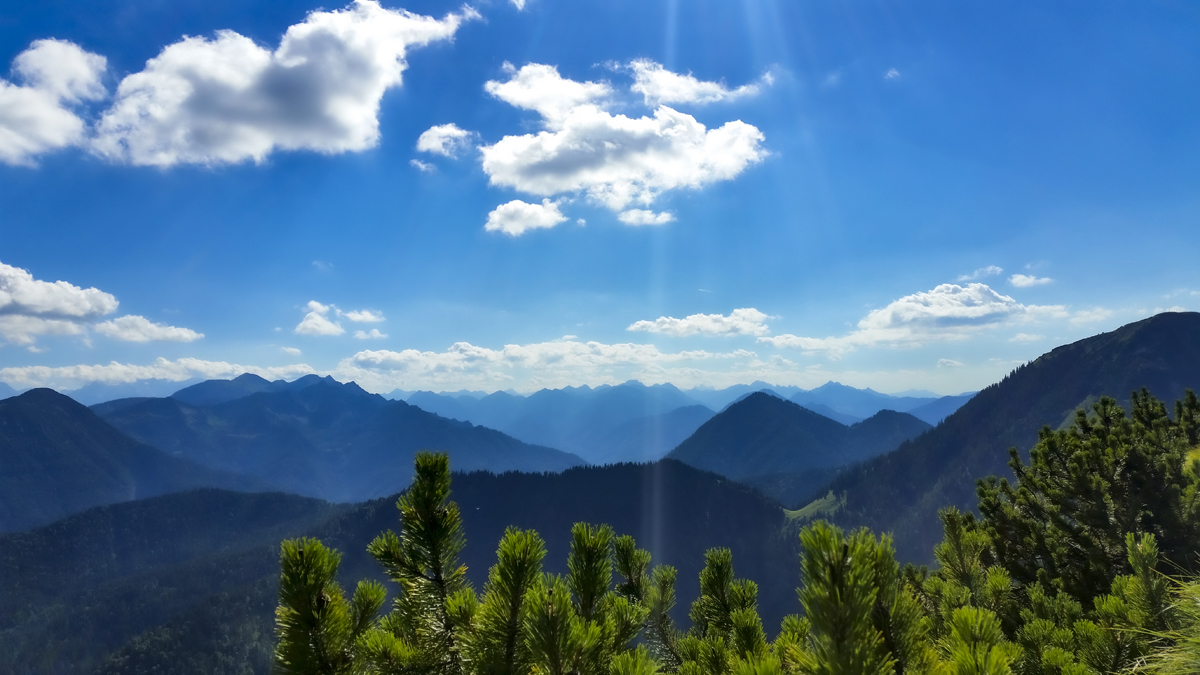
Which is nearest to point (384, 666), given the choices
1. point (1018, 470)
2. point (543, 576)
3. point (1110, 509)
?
point (543, 576)

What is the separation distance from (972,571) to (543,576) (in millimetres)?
7884

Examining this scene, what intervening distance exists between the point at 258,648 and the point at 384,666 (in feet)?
802

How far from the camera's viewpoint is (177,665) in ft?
584

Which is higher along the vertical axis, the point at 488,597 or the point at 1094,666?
the point at 488,597

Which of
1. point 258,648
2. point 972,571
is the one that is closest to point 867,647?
point 972,571

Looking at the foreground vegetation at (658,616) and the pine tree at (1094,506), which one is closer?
the foreground vegetation at (658,616)

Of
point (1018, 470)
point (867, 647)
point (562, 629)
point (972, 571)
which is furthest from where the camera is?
point (1018, 470)

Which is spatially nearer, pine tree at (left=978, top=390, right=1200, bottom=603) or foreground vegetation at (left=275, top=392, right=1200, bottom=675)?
foreground vegetation at (left=275, top=392, right=1200, bottom=675)

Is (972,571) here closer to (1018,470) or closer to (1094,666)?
(1094,666)

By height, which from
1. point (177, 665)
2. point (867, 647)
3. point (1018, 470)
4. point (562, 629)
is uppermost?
point (867, 647)

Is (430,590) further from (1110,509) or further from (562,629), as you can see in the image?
(1110,509)

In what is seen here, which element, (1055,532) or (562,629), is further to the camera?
(1055,532)

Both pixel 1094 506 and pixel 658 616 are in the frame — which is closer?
pixel 658 616

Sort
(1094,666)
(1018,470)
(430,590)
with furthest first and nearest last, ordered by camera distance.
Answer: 1. (1018,470)
2. (1094,666)
3. (430,590)
